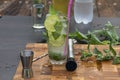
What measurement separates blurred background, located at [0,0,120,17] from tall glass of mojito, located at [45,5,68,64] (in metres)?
0.90

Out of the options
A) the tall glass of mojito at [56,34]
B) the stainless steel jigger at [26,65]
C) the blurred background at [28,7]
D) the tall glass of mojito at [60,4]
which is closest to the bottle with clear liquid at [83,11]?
the tall glass of mojito at [60,4]

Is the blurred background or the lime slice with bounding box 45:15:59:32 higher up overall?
the lime slice with bounding box 45:15:59:32

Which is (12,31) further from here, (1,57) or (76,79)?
(76,79)

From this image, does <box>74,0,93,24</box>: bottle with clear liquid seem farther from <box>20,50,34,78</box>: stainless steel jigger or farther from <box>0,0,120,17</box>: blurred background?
<box>20,50,34,78</box>: stainless steel jigger

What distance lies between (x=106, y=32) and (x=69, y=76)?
1.45 ft

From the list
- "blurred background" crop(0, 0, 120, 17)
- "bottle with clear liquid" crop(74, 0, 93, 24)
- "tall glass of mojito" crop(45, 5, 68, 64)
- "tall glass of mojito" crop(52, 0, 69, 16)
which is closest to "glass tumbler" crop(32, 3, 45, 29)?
"tall glass of mojito" crop(52, 0, 69, 16)

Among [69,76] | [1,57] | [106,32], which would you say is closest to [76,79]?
[69,76]

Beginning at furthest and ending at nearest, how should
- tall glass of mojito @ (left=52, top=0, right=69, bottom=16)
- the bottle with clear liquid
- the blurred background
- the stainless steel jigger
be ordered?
the blurred background, the bottle with clear liquid, tall glass of mojito @ (left=52, top=0, right=69, bottom=16), the stainless steel jigger

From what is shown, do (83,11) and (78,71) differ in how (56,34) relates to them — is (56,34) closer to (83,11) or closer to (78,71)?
(78,71)

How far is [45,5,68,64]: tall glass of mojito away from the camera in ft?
3.77

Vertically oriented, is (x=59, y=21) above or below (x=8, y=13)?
above

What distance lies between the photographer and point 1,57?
1291mm

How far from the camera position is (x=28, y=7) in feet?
7.76

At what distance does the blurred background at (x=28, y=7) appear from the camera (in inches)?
82.4
